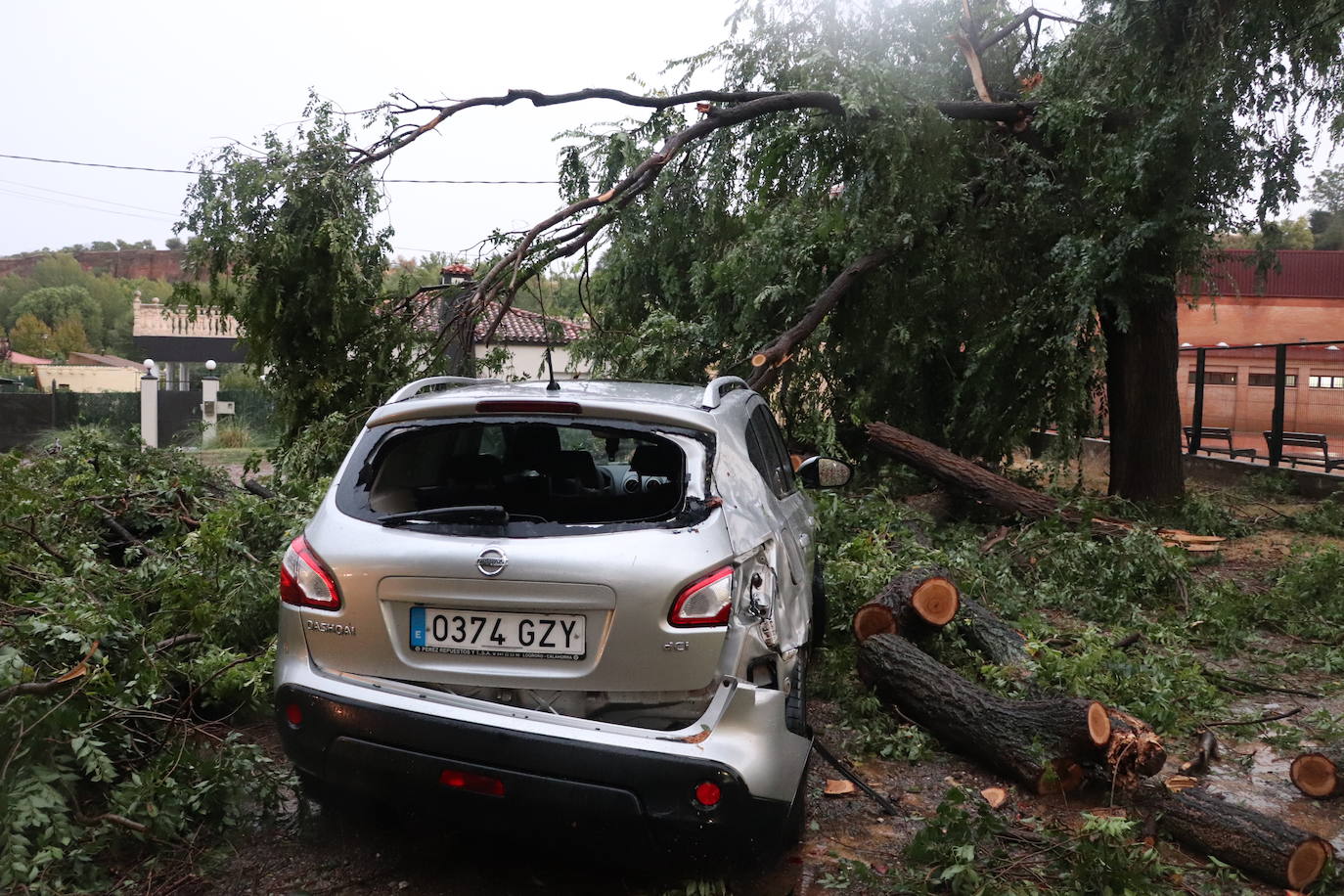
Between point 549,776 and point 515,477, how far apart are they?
1562 millimetres

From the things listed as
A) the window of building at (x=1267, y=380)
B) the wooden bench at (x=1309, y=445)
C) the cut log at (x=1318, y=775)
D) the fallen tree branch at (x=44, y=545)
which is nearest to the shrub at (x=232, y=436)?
the window of building at (x=1267, y=380)

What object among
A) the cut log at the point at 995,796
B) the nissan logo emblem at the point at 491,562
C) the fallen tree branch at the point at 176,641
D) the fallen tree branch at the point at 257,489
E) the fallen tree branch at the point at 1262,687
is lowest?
the fallen tree branch at the point at 1262,687

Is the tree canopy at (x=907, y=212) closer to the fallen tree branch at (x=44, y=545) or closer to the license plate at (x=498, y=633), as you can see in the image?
the fallen tree branch at (x=44, y=545)

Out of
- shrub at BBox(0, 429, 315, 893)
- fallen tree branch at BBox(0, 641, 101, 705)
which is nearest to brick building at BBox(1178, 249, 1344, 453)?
shrub at BBox(0, 429, 315, 893)

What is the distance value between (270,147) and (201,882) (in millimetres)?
7214

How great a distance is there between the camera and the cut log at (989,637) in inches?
239

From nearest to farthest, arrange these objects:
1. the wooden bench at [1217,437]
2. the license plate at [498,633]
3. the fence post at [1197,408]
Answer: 1. the license plate at [498,633]
2. the wooden bench at [1217,437]
3. the fence post at [1197,408]

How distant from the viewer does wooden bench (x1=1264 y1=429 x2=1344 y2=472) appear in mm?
15461

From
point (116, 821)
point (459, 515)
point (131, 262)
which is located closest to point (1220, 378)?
point (459, 515)

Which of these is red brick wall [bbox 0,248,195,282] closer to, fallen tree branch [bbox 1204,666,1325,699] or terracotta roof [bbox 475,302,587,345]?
terracotta roof [bbox 475,302,587,345]

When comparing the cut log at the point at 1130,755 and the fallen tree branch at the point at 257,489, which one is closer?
the cut log at the point at 1130,755

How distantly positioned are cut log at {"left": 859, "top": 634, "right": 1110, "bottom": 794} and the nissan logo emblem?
261 centimetres

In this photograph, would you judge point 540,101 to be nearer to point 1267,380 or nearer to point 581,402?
point 581,402

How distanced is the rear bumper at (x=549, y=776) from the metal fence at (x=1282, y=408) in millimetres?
15215
